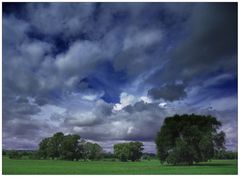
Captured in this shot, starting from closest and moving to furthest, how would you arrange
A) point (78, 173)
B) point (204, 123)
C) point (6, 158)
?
point (78, 173) < point (6, 158) < point (204, 123)

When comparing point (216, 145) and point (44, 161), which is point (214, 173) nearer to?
point (216, 145)

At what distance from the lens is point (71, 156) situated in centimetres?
1402

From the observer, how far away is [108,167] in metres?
12.7

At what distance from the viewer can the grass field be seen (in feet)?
38.0

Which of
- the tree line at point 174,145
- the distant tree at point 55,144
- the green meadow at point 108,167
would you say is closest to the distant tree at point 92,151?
the tree line at point 174,145

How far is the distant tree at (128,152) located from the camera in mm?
13719

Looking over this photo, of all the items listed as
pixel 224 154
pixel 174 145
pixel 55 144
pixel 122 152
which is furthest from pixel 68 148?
pixel 224 154

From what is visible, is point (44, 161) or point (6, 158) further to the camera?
point (44, 161)

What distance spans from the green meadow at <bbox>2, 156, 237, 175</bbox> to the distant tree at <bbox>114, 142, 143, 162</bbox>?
9.2 inches

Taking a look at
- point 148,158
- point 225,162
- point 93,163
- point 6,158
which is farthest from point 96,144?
point 225,162

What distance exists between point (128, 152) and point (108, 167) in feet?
4.13

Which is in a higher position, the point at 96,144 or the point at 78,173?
the point at 96,144

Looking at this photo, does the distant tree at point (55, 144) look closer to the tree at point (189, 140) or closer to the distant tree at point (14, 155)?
the distant tree at point (14, 155)

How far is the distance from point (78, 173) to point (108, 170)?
93 cm
